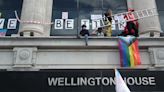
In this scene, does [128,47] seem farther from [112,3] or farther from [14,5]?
[14,5]

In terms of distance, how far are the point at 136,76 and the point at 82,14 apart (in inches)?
191

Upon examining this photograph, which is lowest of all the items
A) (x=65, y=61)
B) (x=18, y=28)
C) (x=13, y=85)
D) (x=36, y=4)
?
(x=13, y=85)

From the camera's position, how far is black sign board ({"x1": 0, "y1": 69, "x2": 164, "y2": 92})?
1225 cm

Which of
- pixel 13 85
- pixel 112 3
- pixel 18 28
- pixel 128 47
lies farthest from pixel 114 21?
pixel 13 85

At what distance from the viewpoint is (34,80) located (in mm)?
12336

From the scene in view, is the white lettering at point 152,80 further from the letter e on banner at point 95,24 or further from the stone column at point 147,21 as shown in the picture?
the letter e on banner at point 95,24

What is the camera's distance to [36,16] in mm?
14477

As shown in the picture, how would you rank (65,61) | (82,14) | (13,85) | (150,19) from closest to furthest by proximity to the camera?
(13,85) → (65,61) → (150,19) → (82,14)

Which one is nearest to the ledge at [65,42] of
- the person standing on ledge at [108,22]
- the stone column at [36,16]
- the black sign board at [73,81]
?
the stone column at [36,16]

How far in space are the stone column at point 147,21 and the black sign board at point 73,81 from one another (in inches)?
104

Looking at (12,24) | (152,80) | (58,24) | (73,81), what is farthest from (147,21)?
(12,24)

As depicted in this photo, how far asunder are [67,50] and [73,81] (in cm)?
178

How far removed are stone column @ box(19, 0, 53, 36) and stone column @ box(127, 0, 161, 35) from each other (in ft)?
15.3

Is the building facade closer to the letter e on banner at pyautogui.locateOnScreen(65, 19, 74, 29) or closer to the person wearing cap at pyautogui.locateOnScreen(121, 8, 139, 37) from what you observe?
the letter e on banner at pyautogui.locateOnScreen(65, 19, 74, 29)
